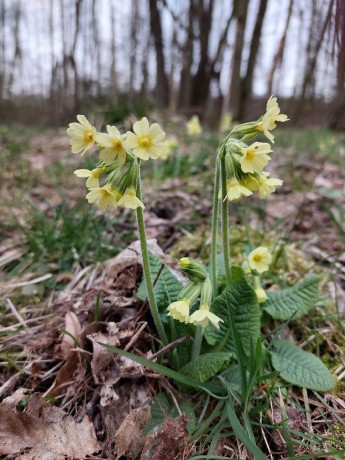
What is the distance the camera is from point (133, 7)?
10344 mm

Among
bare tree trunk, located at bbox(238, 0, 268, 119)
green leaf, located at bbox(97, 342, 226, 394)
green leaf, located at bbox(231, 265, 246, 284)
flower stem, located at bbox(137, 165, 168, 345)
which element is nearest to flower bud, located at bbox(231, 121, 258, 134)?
flower stem, located at bbox(137, 165, 168, 345)

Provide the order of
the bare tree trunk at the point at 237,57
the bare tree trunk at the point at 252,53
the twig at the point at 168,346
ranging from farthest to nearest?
the bare tree trunk at the point at 252,53, the bare tree trunk at the point at 237,57, the twig at the point at 168,346

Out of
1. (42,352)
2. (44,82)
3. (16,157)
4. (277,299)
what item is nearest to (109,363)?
(42,352)

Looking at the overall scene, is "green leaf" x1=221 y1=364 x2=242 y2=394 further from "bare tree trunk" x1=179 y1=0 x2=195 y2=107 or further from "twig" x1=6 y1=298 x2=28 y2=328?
"bare tree trunk" x1=179 y1=0 x2=195 y2=107

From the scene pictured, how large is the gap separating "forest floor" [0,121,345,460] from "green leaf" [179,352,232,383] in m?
0.13

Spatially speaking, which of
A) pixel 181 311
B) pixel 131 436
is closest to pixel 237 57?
pixel 181 311

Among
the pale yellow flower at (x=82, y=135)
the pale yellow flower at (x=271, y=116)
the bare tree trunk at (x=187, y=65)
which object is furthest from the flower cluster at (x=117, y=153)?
the bare tree trunk at (x=187, y=65)

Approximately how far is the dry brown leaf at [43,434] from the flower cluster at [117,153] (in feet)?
2.56

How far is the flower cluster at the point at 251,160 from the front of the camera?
1294 mm

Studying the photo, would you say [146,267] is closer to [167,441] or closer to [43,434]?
[167,441]

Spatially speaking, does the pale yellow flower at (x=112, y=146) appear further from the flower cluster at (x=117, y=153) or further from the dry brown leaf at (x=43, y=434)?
the dry brown leaf at (x=43, y=434)

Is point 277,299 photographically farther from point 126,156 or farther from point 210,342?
point 126,156

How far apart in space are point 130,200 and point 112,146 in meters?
0.18

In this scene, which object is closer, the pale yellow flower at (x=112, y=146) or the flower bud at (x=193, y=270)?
the pale yellow flower at (x=112, y=146)
